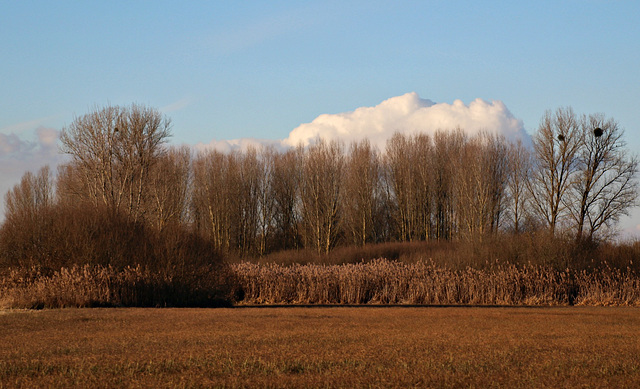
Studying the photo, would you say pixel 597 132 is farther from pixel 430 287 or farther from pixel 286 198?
Answer: pixel 286 198

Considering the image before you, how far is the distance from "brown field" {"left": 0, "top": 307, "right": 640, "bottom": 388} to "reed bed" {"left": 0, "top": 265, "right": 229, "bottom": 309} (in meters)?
2.51

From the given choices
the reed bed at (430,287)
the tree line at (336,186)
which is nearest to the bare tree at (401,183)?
the tree line at (336,186)

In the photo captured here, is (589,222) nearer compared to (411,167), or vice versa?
(589,222)

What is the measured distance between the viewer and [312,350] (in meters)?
9.88

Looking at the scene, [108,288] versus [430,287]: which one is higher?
[108,288]

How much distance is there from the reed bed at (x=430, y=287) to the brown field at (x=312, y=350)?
7.14 meters

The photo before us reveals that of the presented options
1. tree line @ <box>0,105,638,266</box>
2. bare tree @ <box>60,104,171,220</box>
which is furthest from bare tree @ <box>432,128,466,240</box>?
bare tree @ <box>60,104,171,220</box>

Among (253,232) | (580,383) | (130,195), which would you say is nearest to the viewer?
(580,383)

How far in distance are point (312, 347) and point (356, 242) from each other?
4573cm

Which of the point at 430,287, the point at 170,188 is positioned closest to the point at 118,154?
the point at 170,188

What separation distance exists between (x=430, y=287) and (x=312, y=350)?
14256 millimetres

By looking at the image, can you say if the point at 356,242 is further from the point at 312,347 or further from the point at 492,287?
the point at 312,347

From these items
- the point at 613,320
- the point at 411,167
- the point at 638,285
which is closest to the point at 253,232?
the point at 411,167

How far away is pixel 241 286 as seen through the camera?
79.3ft
